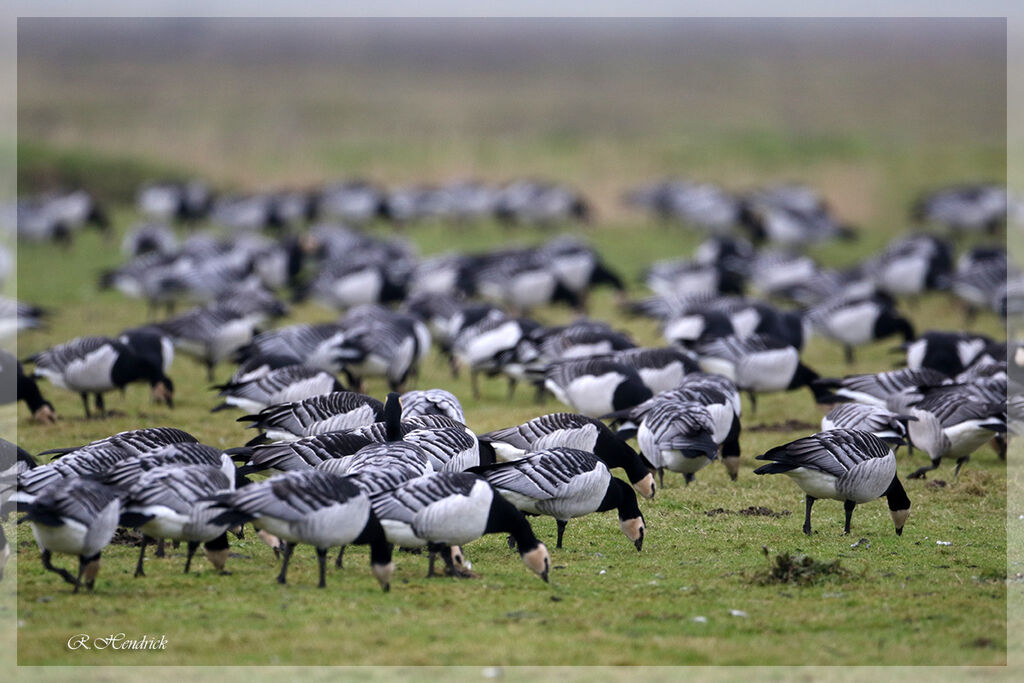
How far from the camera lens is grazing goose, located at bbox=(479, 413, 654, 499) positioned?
8.14 m

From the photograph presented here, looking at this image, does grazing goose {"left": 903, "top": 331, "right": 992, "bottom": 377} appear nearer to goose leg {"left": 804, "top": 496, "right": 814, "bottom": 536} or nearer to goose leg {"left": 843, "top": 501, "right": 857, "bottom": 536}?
goose leg {"left": 843, "top": 501, "right": 857, "bottom": 536}

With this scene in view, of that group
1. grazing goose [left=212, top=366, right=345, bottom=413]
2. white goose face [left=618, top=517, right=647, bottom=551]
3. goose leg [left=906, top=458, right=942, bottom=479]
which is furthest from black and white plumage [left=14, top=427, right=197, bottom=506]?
goose leg [left=906, top=458, right=942, bottom=479]

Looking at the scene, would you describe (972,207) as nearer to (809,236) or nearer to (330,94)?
(809,236)

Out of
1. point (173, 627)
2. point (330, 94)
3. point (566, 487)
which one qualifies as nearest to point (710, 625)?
point (566, 487)

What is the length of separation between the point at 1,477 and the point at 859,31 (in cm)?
10601

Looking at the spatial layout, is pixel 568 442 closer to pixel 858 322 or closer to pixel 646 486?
pixel 646 486

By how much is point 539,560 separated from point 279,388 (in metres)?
4.54

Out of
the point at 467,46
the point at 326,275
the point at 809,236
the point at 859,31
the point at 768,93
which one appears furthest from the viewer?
the point at 859,31

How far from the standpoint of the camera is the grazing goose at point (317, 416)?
8.88 meters

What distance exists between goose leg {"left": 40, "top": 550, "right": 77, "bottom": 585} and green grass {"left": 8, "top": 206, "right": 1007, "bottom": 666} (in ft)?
0.30

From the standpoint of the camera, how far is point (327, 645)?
544 centimetres

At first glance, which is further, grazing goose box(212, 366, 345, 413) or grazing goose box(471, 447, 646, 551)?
grazing goose box(212, 366, 345, 413)

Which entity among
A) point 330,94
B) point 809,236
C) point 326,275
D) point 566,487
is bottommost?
point 566,487

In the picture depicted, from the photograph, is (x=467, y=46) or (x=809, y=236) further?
(x=467, y=46)
